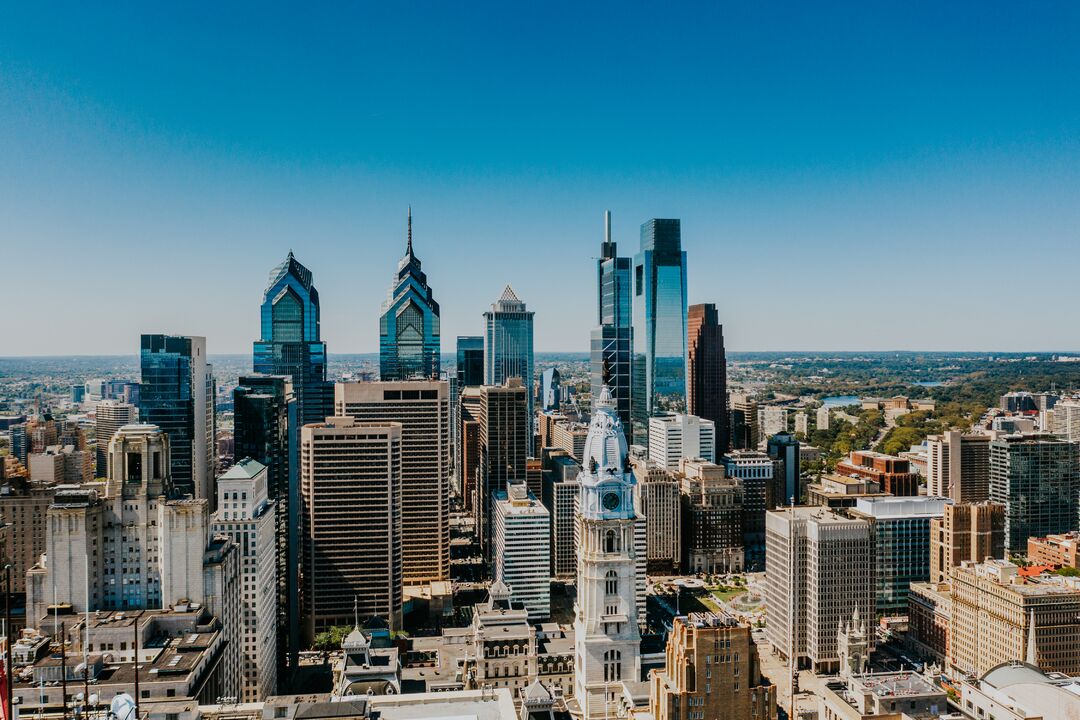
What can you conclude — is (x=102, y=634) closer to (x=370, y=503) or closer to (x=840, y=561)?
(x=370, y=503)

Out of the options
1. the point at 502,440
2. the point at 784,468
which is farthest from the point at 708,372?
the point at 502,440

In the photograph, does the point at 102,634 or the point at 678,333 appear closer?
the point at 102,634

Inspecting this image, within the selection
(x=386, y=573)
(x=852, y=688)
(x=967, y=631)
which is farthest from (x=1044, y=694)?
(x=386, y=573)

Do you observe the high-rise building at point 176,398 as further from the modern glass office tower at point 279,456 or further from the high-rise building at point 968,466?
the high-rise building at point 968,466

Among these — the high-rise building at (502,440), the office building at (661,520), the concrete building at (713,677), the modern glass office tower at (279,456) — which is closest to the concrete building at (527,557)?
the modern glass office tower at (279,456)

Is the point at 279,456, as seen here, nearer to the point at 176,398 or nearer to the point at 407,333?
the point at 176,398

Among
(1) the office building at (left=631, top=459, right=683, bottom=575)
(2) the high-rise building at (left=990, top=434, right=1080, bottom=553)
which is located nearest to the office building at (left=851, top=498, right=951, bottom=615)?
(2) the high-rise building at (left=990, top=434, right=1080, bottom=553)
